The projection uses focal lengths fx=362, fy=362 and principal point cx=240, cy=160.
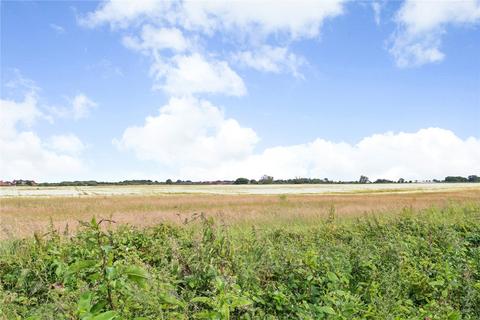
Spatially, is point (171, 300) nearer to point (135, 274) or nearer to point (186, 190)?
point (135, 274)

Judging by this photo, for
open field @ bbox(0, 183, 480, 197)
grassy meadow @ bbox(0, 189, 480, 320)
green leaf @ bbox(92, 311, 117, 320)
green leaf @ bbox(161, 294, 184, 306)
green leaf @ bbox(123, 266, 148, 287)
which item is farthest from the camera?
open field @ bbox(0, 183, 480, 197)

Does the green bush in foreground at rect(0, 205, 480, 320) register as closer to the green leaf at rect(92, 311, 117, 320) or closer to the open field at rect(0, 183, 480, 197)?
the green leaf at rect(92, 311, 117, 320)

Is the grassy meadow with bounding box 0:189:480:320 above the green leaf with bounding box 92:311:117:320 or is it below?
below

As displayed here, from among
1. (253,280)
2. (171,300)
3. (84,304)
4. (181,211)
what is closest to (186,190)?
(181,211)

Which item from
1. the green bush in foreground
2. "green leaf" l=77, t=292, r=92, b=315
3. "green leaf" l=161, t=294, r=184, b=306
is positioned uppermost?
"green leaf" l=77, t=292, r=92, b=315

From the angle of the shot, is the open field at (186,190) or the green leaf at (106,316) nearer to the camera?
the green leaf at (106,316)

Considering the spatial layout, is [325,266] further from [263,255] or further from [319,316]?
[319,316]

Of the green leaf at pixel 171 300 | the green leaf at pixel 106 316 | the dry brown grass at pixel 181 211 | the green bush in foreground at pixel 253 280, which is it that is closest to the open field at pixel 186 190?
the dry brown grass at pixel 181 211

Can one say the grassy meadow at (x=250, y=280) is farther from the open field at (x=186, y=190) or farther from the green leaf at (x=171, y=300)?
the open field at (x=186, y=190)

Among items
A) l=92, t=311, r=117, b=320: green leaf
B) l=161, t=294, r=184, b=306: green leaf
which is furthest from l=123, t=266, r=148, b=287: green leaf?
l=161, t=294, r=184, b=306: green leaf

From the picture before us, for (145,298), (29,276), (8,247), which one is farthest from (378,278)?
(8,247)

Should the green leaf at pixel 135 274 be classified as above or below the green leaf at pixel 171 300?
above

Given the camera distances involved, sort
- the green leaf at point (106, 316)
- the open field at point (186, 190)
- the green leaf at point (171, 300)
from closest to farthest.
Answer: the green leaf at point (106, 316) → the green leaf at point (171, 300) → the open field at point (186, 190)

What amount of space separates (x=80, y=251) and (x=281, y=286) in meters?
3.95
